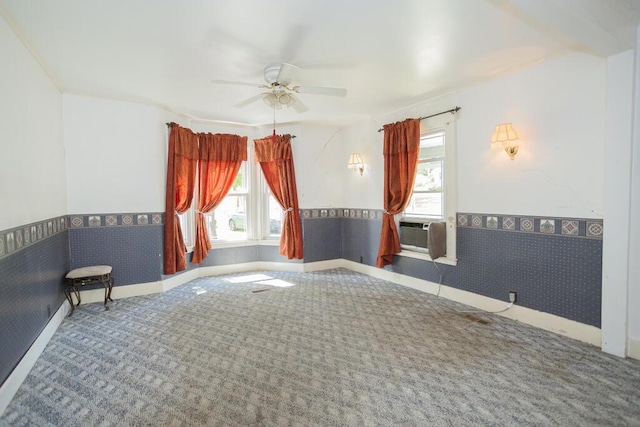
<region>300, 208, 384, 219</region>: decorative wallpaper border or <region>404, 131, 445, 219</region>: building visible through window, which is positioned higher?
<region>404, 131, 445, 219</region>: building visible through window

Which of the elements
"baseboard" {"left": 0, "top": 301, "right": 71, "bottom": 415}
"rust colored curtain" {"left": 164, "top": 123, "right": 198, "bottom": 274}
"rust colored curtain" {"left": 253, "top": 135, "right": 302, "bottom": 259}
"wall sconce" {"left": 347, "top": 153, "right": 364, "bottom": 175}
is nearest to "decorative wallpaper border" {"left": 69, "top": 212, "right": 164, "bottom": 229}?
A: "rust colored curtain" {"left": 164, "top": 123, "right": 198, "bottom": 274}

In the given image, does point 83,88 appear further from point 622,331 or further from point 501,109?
point 622,331

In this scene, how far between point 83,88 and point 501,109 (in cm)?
467

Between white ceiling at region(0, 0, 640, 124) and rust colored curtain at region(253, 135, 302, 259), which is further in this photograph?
rust colored curtain at region(253, 135, 302, 259)

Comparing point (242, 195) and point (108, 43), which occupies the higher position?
point (108, 43)

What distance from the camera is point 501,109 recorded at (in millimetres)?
3365

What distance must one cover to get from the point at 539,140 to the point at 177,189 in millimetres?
4521

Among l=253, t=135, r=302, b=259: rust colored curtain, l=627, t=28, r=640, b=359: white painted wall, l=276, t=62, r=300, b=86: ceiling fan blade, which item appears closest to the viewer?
l=627, t=28, r=640, b=359: white painted wall

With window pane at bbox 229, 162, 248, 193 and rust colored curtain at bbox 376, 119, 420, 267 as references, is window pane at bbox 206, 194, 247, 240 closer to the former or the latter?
window pane at bbox 229, 162, 248, 193

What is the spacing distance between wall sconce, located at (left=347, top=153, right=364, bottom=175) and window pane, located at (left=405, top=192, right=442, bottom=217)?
1.15 metres

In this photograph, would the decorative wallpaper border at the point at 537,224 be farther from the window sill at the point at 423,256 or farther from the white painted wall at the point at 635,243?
the window sill at the point at 423,256

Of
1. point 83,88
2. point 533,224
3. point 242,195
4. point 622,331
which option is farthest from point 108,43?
point 622,331

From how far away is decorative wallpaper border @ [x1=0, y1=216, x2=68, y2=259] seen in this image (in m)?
2.17

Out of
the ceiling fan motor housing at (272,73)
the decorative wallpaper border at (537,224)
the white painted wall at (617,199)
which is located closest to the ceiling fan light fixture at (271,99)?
the ceiling fan motor housing at (272,73)
